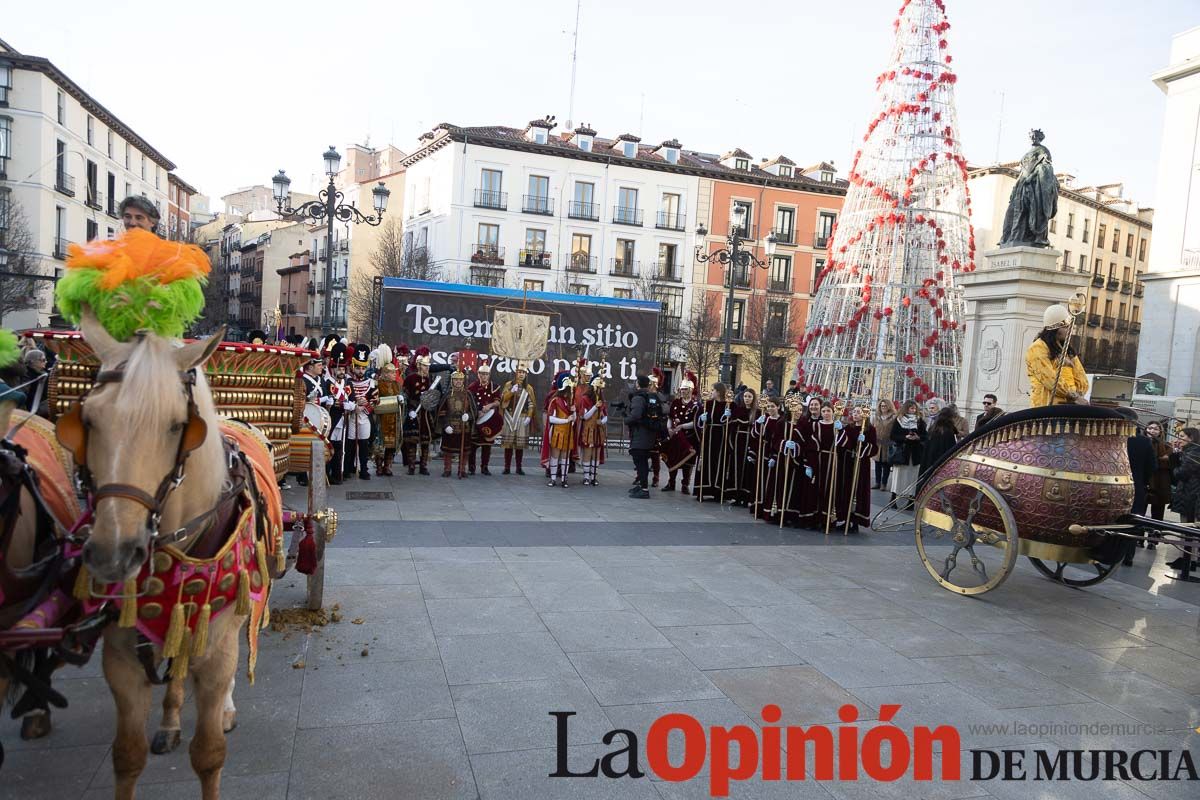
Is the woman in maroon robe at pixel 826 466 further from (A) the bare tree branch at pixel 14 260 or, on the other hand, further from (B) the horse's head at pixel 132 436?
(A) the bare tree branch at pixel 14 260

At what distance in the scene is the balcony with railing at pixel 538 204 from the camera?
134 feet

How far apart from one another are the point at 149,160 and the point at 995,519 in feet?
199

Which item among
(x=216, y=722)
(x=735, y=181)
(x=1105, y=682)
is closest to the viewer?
(x=216, y=722)

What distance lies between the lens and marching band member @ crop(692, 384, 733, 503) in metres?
11.5

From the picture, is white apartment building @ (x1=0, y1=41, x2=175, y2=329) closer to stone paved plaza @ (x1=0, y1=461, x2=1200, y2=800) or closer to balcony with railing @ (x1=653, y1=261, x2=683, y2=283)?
balcony with railing @ (x1=653, y1=261, x2=683, y2=283)

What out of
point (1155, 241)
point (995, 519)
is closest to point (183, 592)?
point (995, 519)

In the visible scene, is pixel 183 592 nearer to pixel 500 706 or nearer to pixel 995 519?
pixel 500 706

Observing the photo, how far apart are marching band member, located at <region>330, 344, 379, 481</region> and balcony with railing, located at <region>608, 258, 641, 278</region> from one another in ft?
102

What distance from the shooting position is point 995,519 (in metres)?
6.48

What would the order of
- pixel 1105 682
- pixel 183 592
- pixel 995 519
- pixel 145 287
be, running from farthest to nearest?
pixel 995 519, pixel 1105 682, pixel 183 592, pixel 145 287

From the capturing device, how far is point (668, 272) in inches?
1698

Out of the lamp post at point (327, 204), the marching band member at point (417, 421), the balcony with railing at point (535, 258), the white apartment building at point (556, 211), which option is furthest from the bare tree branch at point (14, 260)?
the balcony with railing at point (535, 258)

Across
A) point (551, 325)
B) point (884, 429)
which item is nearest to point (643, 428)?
point (884, 429)

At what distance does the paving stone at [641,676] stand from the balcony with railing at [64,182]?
42567 millimetres
